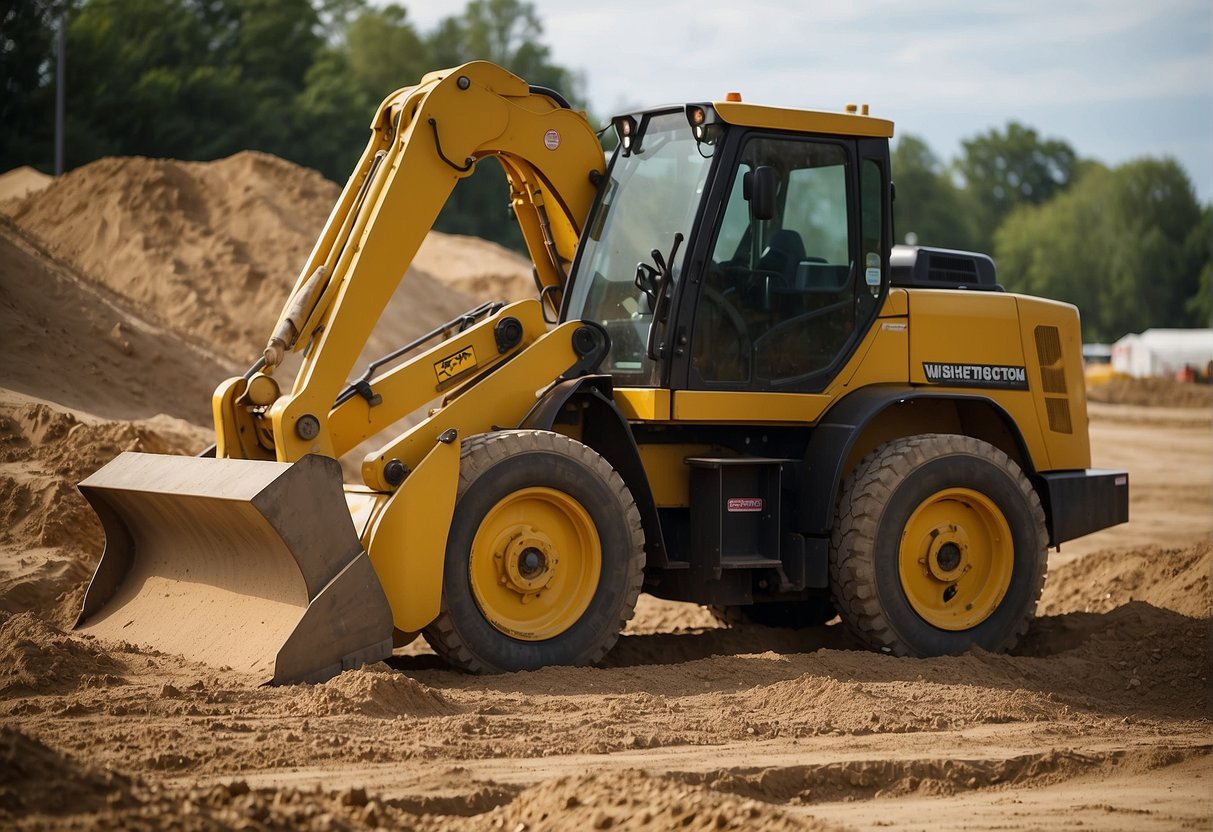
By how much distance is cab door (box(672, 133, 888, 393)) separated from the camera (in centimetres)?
782

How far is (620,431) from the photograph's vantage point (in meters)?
7.67

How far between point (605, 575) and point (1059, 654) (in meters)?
3.01

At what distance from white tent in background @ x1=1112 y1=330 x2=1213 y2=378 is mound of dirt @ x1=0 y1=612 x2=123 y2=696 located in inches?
1840

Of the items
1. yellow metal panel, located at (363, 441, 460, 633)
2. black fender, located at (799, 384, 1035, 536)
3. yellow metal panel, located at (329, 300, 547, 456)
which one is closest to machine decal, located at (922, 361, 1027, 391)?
black fender, located at (799, 384, 1035, 536)

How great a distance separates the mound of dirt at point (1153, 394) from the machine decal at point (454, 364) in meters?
31.6

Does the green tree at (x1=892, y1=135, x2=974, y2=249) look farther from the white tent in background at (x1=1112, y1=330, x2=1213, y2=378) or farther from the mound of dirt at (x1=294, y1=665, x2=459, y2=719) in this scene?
the mound of dirt at (x1=294, y1=665, x2=459, y2=719)

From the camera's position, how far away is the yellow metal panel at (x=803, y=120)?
25.7 feet

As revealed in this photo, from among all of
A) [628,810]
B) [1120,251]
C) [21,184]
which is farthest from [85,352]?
[1120,251]

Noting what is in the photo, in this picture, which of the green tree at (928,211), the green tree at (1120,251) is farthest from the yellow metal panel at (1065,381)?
the green tree at (928,211)

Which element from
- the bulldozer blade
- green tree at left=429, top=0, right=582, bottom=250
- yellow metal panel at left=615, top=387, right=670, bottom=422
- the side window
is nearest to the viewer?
the bulldozer blade

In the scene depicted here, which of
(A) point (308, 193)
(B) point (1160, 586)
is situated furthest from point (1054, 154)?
(B) point (1160, 586)

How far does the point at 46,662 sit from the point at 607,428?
10.0ft

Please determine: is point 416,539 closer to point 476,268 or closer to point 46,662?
point 46,662

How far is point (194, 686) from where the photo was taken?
6340mm
